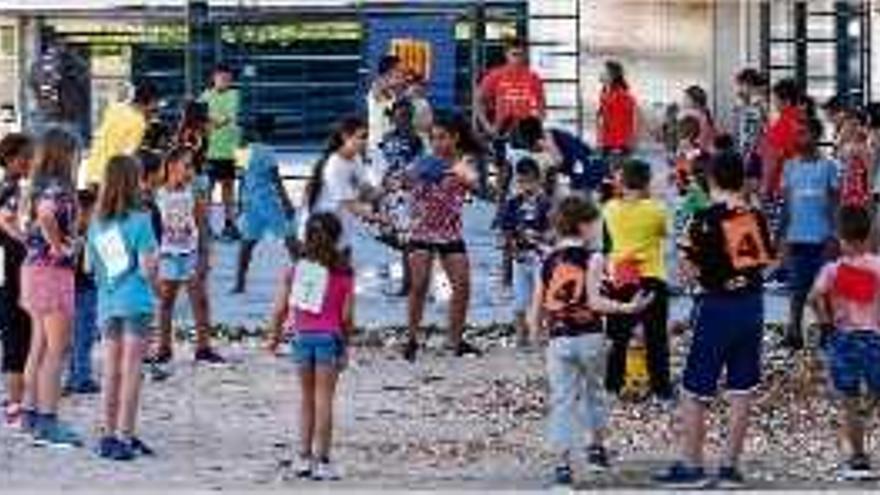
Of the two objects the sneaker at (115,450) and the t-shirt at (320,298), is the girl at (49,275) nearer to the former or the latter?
the sneaker at (115,450)

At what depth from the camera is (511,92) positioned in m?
24.5

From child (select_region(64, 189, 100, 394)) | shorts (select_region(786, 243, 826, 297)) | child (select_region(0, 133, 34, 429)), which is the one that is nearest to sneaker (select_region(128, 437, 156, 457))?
child (select_region(0, 133, 34, 429))

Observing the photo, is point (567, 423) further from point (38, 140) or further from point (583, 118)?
point (583, 118)

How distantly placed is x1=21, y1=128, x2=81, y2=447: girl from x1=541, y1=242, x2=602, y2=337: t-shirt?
255 cm

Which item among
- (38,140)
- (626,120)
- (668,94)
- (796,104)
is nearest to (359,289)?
(796,104)

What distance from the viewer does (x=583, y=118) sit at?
2853 cm

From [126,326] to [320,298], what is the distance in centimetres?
116

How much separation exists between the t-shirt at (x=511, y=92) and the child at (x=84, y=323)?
348 inches

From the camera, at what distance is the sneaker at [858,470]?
13.0m

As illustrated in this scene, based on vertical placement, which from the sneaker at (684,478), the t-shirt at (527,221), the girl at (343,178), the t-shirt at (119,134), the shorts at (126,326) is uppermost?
the t-shirt at (119,134)

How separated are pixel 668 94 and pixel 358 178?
12905mm

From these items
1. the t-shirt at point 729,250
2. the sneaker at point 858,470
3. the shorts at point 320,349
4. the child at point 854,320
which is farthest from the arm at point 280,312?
the sneaker at point 858,470

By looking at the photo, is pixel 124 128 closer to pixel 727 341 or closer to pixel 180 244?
pixel 180 244

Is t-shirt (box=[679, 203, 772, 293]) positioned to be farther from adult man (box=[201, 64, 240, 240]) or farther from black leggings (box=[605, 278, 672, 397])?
adult man (box=[201, 64, 240, 240])
